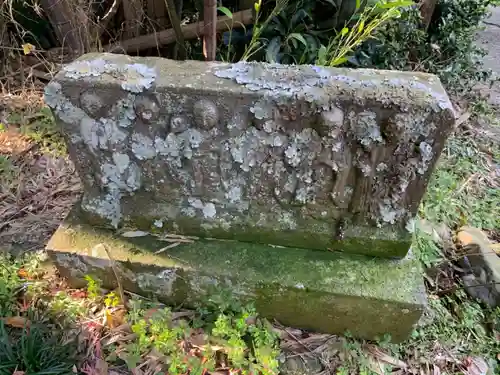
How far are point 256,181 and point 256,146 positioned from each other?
170 mm

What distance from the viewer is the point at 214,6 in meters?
2.55

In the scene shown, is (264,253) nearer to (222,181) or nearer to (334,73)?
(222,181)

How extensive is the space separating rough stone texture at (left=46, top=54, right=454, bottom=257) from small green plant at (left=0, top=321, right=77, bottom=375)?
0.55 m

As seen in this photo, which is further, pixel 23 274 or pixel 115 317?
pixel 23 274

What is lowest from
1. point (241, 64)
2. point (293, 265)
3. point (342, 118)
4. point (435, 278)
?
point (435, 278)

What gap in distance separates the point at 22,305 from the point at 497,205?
9.36 feet

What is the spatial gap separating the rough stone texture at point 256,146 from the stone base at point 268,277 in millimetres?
86

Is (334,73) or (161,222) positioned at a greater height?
(334,73)

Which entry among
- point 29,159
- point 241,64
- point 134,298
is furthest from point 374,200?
point 29,159

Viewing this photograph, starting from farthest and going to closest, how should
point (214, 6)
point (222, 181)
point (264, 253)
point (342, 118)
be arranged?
point (214, 6) → point (264, 253) → point (222, 181) → point (342, 118)

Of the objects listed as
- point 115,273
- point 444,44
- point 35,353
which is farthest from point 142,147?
point 444,44

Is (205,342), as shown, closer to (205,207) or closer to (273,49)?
(205,207)

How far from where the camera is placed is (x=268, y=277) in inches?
71.3

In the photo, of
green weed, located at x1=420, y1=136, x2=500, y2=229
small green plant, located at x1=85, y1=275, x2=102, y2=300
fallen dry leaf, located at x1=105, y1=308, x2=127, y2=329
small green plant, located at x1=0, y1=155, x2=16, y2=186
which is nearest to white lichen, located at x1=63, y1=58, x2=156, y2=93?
small green plant, located at x1=85, y1=275, x2=102, y2=300
